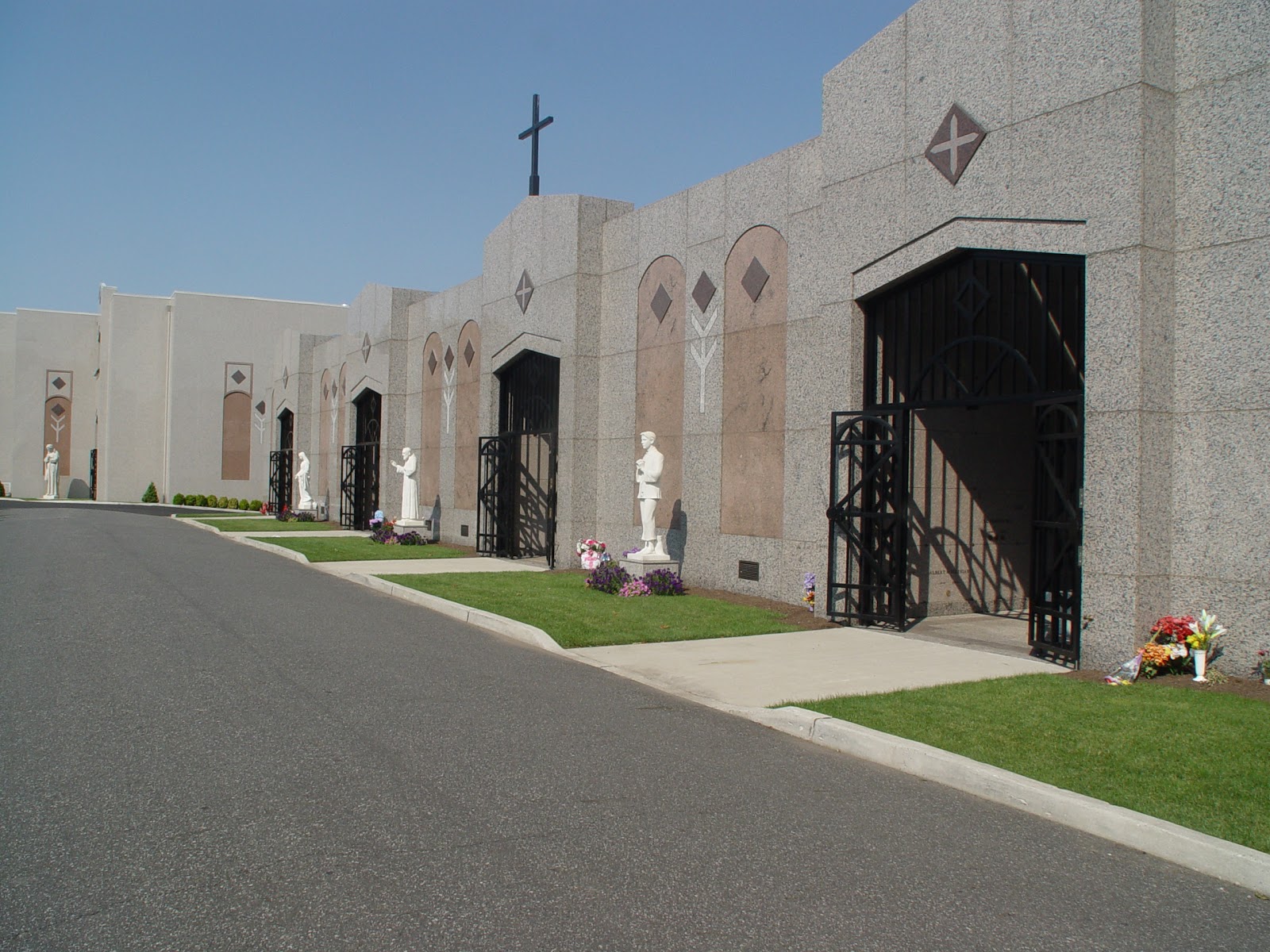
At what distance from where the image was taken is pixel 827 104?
1321 cm

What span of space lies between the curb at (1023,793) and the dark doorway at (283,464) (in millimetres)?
36223

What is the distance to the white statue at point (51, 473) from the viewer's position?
58125 millimetres

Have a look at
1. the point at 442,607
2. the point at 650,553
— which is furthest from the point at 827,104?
the point at 442,607

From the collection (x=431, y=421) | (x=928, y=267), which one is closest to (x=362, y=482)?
(x=431, y=421)

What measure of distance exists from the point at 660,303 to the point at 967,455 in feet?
A: 18.9

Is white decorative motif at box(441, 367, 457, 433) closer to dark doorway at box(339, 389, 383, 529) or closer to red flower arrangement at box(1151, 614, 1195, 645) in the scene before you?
dark doorway at box(339, 389, 383, 529)

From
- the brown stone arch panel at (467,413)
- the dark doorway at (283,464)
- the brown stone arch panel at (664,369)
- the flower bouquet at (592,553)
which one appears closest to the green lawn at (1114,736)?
the brown stone arch panel at (664,369)

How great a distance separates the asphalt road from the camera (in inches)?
161

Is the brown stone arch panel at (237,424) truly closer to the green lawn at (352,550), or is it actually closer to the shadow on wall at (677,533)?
the green lawn at (352,550)

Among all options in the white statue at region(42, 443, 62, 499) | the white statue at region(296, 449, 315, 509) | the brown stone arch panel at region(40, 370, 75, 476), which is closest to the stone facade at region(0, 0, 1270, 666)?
the white statue at region(296, 449, 315, 509)

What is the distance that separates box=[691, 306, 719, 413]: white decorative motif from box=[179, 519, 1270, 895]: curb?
7424 millimetres

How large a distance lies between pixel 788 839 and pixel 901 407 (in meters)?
7.70

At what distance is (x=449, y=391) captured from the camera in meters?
25.9

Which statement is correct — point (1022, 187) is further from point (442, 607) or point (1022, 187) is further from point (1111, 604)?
point (442, 607)
